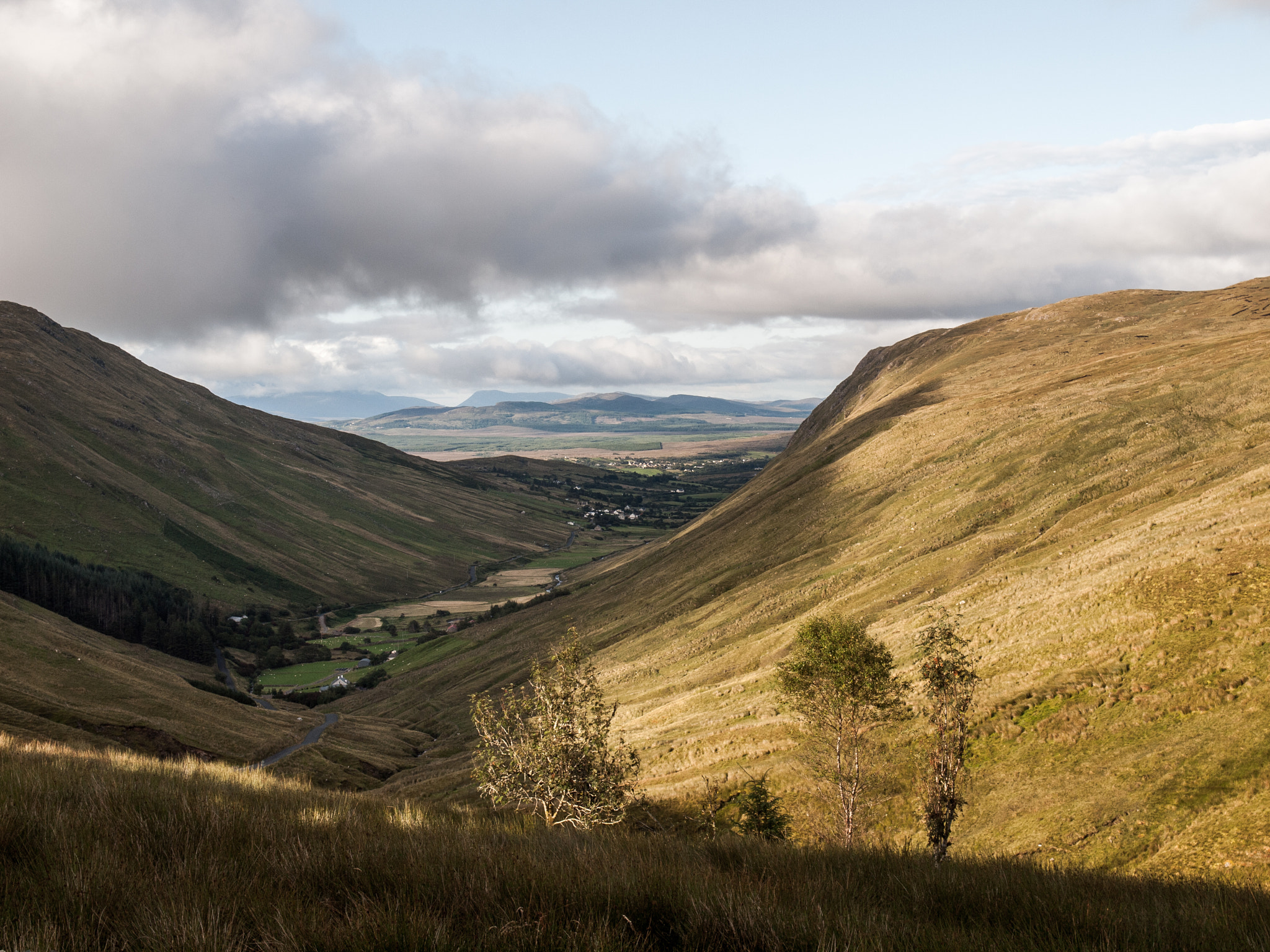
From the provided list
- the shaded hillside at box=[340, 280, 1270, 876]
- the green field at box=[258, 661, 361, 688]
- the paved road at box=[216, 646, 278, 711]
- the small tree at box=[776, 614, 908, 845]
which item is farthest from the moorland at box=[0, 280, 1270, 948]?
the green field at box=[258, 661, 361, 688]

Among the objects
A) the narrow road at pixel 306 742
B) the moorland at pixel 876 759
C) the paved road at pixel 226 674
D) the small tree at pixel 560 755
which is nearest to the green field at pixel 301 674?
the paved road at pixel 226 674

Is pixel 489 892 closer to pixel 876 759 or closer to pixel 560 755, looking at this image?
pixel 560 755

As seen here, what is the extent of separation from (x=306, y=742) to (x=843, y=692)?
9817cm

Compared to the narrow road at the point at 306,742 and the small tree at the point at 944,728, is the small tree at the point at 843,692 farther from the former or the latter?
the narrow road at the point at 306,742

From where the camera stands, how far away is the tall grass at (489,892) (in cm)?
572

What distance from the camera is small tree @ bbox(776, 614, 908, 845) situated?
93.4ft

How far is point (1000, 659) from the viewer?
3809cm

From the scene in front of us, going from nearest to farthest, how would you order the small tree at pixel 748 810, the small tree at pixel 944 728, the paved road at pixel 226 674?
the small tree at pixel 944 728 → the small tree at pixel 748 810 → the paved road at pixel 226 674

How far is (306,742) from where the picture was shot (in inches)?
3996

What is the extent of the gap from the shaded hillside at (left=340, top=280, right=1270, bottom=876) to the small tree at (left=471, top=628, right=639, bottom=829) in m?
13.0

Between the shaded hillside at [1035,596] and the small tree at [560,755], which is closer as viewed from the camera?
the shaded hillside at [1035,596]

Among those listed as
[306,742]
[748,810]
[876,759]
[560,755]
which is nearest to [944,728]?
[748,810]

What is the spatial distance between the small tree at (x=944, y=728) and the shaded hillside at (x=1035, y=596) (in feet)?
15.4

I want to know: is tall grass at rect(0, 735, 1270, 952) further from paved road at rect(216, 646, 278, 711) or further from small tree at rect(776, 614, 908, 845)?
paved road at rect(216, 646, 278, 711)
